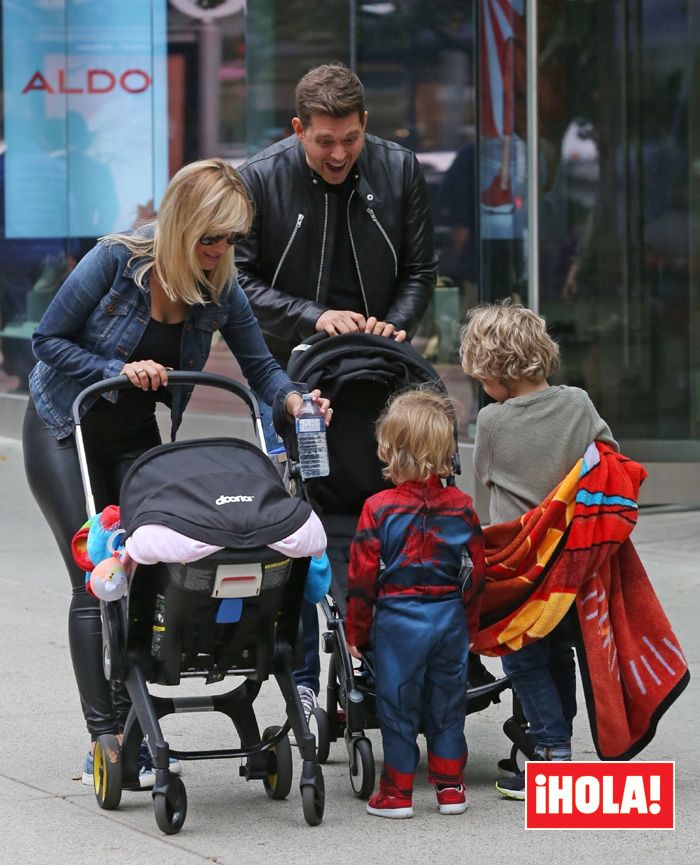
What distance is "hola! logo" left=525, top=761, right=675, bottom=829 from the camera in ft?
14.3

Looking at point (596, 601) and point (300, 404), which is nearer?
point (596, 601)

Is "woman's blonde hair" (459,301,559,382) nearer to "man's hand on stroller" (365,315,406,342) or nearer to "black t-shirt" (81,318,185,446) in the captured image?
"man's hand on stroller" (365,315,406,342)

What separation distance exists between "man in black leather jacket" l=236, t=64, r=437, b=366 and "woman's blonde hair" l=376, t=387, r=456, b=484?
93cm

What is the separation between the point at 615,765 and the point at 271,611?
3.69 feet

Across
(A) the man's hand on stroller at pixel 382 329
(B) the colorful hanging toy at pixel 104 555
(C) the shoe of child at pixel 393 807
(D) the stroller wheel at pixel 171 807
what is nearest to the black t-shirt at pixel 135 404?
(B) the colorful hanging toy at pixel 104 555

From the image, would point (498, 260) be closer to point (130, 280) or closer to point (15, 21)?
point (130, 280)

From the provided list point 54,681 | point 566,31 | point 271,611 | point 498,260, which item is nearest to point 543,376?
point 271,611

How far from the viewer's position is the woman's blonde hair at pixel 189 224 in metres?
4.38

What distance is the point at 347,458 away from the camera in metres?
5.11

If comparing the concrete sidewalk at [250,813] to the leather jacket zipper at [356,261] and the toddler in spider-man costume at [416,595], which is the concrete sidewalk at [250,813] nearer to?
the toddler in spider-man costume at [416,595]

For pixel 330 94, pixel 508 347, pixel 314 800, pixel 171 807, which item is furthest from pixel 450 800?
pixel 330 94

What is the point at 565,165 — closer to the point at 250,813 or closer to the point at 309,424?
the point at 309,424

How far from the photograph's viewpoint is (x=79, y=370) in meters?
4.57

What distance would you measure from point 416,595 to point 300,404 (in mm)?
676
